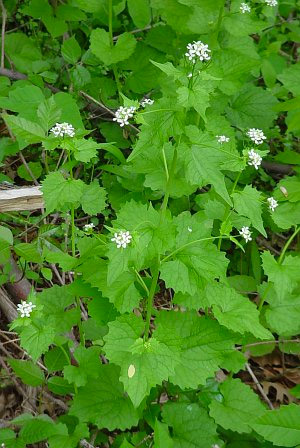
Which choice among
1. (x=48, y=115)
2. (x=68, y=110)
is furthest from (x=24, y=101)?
(x=48, y=115)

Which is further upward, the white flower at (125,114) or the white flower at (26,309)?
the white flower at (125,114)

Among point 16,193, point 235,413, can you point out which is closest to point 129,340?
point 235,413

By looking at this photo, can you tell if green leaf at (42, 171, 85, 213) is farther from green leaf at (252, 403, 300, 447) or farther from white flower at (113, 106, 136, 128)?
green leaf at (252, 403, 300, 447)

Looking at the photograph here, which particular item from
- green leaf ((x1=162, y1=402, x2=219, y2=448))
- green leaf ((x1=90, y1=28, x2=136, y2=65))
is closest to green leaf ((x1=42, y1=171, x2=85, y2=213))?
green leaf ((x1=162, y1=402, x2=219, y2=448))

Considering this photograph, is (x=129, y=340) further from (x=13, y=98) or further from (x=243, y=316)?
(x=13, y=98)

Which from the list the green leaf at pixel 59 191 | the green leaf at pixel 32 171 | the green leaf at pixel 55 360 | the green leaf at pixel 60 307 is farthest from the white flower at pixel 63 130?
→ the green leaf at pixel 32 171

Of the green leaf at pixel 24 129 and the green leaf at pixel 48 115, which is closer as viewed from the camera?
the green leaf at pixel 24 129

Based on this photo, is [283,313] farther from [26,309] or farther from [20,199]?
[20,199]

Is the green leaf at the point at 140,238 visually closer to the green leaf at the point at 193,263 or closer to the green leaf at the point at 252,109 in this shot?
the green leaf at the point at 193,263
